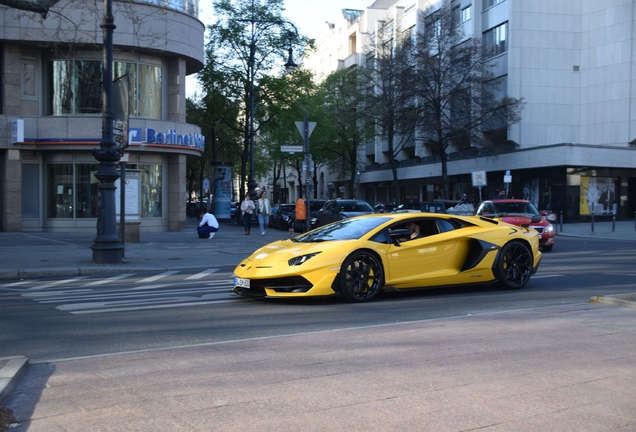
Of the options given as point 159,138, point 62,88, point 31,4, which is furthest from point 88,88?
point 31,4

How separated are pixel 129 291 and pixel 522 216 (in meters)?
12.8

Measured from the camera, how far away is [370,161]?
246ft

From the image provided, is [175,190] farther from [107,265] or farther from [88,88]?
[107,265]

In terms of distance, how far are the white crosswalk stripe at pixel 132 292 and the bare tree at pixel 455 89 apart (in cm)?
3221

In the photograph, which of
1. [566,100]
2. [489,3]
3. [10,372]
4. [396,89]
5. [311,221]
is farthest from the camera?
[489,3]

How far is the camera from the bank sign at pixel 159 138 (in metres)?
27.9

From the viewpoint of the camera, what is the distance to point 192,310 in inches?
361

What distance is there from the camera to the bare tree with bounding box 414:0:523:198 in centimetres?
4334

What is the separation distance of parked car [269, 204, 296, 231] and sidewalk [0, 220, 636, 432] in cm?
2698

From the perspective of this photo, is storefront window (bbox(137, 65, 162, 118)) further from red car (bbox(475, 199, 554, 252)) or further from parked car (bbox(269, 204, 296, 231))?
red car (bbox(475, 199, 554, 252))

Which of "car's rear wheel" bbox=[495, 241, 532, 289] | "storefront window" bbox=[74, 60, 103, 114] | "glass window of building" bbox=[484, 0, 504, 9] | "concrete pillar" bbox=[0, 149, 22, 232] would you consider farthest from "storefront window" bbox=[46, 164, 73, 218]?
"glass window of building" bbox=[484, 0, 504, 9]

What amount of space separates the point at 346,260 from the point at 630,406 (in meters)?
5.10

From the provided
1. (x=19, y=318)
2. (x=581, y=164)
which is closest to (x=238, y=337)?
(x=19, y=318)

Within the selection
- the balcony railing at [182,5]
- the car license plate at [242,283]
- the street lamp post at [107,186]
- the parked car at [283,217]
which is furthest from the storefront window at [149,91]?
the car license plate at [242,283]
